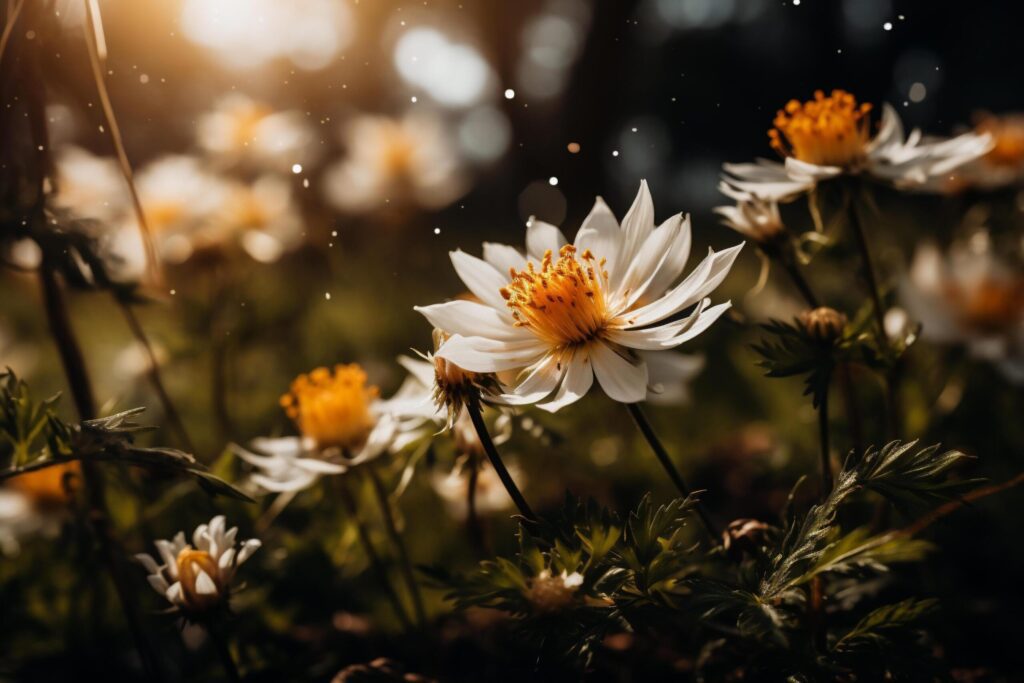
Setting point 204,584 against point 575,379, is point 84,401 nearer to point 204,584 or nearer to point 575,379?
point 204,584

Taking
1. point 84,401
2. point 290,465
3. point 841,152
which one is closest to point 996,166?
point 841,152

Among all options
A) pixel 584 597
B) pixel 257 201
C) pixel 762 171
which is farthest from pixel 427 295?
pixel 584 597

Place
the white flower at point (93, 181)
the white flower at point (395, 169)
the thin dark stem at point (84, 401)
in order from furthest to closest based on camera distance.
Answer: the white flower at point (395, 169), the white flower at point (93, 181), the thin dark stem at point (84, 401)

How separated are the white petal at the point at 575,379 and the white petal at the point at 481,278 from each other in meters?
0.12

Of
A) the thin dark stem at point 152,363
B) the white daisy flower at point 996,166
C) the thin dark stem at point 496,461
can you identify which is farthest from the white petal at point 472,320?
the white daisy flower at point 996,166

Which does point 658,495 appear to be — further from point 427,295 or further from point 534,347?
point 427,295

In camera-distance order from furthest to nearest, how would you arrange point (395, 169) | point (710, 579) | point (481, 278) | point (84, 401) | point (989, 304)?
point (395, 169), point (989, 304), point (84, 401), point (481, 278), point (710, 579)

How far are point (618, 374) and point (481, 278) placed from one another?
27 centimetres

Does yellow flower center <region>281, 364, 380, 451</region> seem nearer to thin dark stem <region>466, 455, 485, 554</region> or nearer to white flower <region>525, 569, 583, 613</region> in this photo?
thin dark stem <region>466, 455, 485, 554</region>

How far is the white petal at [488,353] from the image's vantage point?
3.24 ft

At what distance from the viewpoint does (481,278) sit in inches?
47.1

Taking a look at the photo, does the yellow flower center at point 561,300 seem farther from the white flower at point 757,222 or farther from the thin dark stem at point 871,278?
the thin dark stem at point 871,278

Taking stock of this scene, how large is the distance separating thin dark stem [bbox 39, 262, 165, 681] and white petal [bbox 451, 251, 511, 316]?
67 cm

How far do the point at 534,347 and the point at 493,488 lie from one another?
69 centimetres
